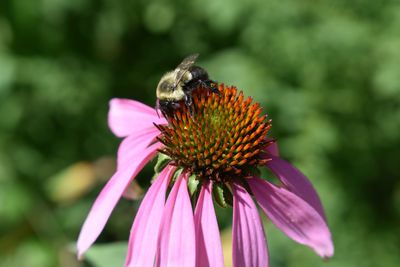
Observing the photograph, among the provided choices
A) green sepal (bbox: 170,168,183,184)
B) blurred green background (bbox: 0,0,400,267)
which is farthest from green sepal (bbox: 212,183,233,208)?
blurred green background (bbox: 0,0,400,267)

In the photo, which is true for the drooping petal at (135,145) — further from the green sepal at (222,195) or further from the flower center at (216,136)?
the green sepal at (222,195)

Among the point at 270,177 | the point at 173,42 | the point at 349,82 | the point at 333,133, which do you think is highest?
the point at 173,42

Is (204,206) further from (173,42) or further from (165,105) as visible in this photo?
(173,42)

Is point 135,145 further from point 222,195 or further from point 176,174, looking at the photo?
point 222,195

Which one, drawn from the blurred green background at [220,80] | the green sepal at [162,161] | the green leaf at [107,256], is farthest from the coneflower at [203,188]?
the blurred green background at [220,80]

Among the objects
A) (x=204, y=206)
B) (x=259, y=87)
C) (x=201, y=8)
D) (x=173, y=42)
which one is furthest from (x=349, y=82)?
(x=204, y=206)
